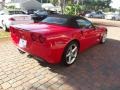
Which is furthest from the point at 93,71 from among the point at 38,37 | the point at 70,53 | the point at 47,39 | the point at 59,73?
the point at 38,37

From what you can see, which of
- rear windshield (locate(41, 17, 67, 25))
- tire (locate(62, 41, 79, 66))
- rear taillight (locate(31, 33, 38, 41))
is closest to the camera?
rear taillight (locate(31, 33, 38, 41))

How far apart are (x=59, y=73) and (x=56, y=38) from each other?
94cm

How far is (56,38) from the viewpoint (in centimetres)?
460

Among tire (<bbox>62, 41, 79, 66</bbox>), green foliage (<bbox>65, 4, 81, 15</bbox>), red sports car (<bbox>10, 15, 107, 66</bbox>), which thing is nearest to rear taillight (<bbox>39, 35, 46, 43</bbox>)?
red sports car (<bbox>10, 15, 107, 66</bbox>)

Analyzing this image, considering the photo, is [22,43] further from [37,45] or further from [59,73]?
[59,73]

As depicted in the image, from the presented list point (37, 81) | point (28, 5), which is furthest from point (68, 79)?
point (28, 5)

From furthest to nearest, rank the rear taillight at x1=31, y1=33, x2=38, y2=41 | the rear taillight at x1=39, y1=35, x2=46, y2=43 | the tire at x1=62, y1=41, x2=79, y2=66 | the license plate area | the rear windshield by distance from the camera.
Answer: the rear windshield → the tire at x1=62, y1=41, x2=79, y2=66 → the license plate area → the rear taillight at x1=31, y1=33, x2=38, y2=41 → the rear taillight at x1=39, y1=35, x2=46, y2=43

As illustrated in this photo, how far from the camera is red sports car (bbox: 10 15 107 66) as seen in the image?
4.47m

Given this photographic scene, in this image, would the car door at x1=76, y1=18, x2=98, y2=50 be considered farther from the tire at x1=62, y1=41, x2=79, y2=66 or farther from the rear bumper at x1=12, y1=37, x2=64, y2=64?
the rear bumper at x1=12, y1=37, x2=64, y2=64

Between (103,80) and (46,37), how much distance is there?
176cm

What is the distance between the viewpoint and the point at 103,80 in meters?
4.67

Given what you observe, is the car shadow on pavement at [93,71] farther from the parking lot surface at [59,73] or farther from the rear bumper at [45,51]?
the rear bumper at [45,51]

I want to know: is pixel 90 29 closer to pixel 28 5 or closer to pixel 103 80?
pixel 103 80

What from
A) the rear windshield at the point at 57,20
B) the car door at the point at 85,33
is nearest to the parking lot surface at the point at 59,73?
the car door at the point at 85,33
